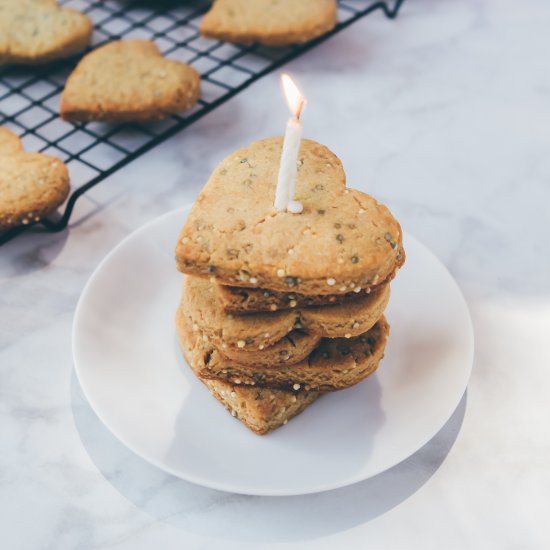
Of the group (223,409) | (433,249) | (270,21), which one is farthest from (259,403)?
(270,21)

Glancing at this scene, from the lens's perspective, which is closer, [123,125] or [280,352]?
[280,352]

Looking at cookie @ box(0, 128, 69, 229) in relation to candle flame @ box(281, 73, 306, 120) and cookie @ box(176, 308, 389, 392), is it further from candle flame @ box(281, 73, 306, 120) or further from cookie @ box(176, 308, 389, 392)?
candle flame @ box(281, 73, 306, 120)

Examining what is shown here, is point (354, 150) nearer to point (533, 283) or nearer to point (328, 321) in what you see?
point (533, 283)

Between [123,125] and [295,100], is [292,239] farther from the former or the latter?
[123,125]

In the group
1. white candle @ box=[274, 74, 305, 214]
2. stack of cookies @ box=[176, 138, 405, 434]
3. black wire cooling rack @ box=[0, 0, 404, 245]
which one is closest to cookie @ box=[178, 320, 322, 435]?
stack of cookies @ box=[176, 138, 405, 434]

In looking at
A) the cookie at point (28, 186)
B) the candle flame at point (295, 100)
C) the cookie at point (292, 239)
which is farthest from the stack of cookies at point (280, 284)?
the cookie at point (28, 186)

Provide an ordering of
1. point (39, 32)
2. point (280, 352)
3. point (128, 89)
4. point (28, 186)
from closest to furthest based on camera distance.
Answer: point (280, 352)
point (28, 186)
point (128, 89)
point (39, 32)

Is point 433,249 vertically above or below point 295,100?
below

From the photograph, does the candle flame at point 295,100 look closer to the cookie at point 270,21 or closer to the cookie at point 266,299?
the cookie at point 266,299
